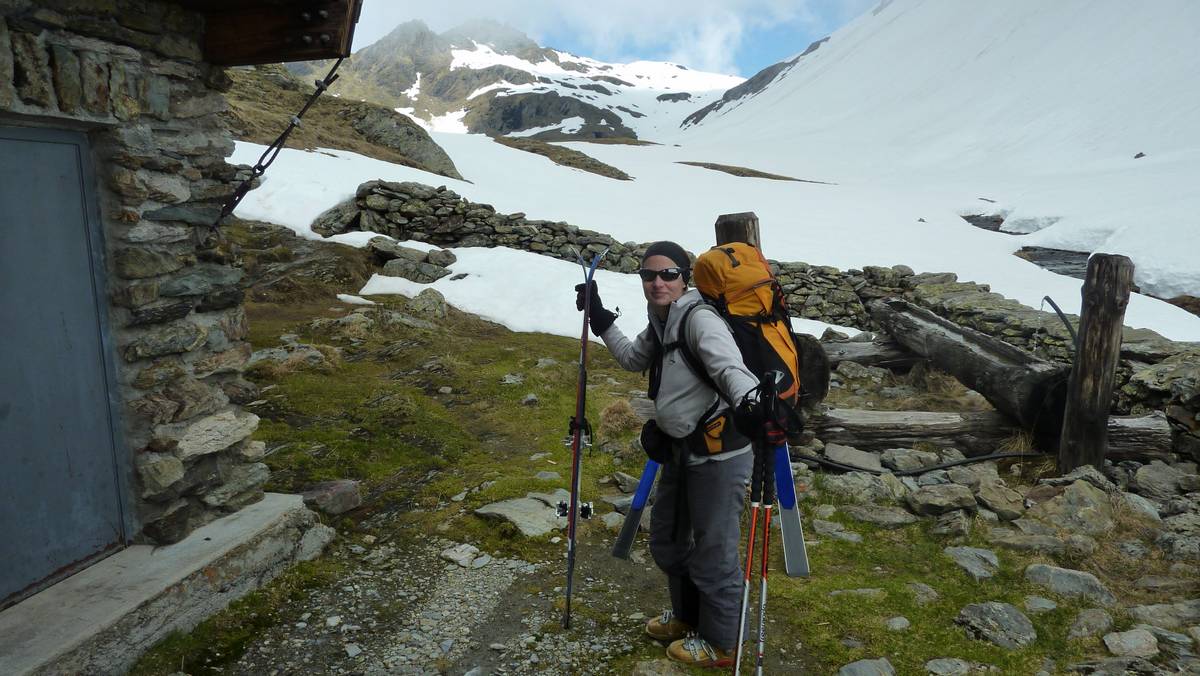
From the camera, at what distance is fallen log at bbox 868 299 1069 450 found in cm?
816

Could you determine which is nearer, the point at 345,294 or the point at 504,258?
the point at 345,294

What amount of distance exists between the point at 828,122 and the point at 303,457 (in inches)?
4305

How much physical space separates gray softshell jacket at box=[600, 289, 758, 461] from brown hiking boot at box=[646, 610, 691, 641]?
4.60ft

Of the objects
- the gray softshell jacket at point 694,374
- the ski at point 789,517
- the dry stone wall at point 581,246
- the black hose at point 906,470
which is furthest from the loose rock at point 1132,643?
the dry stone wall at point 581,246

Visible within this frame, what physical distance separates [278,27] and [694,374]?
12.3ft

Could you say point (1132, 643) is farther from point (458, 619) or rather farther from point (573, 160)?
point (573, 160)

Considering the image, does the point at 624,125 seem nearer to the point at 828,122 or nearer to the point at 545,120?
the point at 545,120

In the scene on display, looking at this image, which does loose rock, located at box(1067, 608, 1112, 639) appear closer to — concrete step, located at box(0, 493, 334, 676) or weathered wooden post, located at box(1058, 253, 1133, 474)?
weathered wooden post, located at box(1058, 253, 1133, 474)

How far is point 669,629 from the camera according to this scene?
4742 mm

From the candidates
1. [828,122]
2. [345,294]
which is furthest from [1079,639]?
[828,122]

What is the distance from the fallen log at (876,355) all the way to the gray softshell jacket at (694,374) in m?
8.58

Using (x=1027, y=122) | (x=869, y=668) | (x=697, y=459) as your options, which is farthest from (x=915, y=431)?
(x=1027, y=122)

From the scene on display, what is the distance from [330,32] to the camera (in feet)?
→ 15.5

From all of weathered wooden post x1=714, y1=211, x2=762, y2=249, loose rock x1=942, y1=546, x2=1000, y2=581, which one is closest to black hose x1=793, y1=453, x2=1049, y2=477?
loose rock x1=942, y1=546, x2=1000, y2=581
